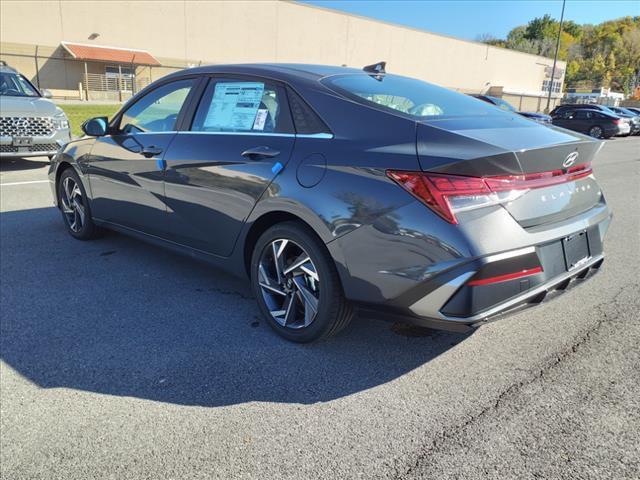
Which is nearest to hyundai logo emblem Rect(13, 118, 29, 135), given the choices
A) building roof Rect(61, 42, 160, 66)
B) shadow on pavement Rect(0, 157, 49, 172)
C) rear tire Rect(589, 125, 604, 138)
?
shadow on pavement Rect(0, 157, 49, 172)

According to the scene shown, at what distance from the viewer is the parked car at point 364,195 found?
7.88 ft

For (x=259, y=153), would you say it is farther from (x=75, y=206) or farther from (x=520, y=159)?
(x=75, y=206)

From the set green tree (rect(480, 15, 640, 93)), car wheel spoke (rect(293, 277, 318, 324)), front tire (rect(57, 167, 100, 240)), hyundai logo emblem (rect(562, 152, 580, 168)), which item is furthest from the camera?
green tree (rect(480, 15, 640, 93))

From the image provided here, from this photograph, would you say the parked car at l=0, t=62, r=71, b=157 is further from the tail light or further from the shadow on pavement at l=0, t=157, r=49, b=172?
the tail light

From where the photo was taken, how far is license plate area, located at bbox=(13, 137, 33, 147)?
30.1 ft

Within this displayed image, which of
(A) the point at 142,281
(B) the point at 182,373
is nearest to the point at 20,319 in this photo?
(A) the point at 142,281

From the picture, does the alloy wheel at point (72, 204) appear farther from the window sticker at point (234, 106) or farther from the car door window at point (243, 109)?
the window sticker at point (234, 106)

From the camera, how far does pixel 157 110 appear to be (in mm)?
4172

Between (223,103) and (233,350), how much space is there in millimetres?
1733

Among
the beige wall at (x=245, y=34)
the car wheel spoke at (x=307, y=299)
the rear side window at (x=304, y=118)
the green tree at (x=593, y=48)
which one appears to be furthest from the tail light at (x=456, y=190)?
the green tree at (x=593, y=48)

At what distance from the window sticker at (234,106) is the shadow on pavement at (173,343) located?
1302 mm

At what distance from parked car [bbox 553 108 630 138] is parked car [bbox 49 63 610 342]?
78.4ft

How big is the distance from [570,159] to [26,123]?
9.60 meters

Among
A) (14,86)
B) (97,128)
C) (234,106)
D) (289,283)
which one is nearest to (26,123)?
(14,86)
